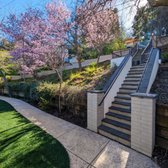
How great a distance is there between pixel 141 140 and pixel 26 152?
275 centimetres

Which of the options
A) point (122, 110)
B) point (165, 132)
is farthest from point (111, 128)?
point (165, 132)

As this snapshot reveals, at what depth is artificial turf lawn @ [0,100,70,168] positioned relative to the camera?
11.7ft

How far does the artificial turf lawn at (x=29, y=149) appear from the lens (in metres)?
3.56

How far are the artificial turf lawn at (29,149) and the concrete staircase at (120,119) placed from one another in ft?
4.95

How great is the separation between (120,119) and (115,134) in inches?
24.3

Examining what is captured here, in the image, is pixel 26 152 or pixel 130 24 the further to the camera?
pixel 130 24

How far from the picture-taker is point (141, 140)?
396 centimetres

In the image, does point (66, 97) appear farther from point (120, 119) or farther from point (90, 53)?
point (90, 53)

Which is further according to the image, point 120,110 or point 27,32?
point 27,32

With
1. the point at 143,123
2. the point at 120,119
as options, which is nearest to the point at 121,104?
the point at 120,119

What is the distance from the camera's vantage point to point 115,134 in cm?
475

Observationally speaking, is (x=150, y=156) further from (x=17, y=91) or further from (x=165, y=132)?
(x=17, y=91)

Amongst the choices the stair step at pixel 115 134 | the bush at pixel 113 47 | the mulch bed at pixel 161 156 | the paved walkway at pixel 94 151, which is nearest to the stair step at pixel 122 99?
the stair step at pixel 115 134

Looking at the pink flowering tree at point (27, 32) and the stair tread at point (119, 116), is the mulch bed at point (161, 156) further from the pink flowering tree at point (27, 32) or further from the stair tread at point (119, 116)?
the pink flowering tree at point (27, 32)
